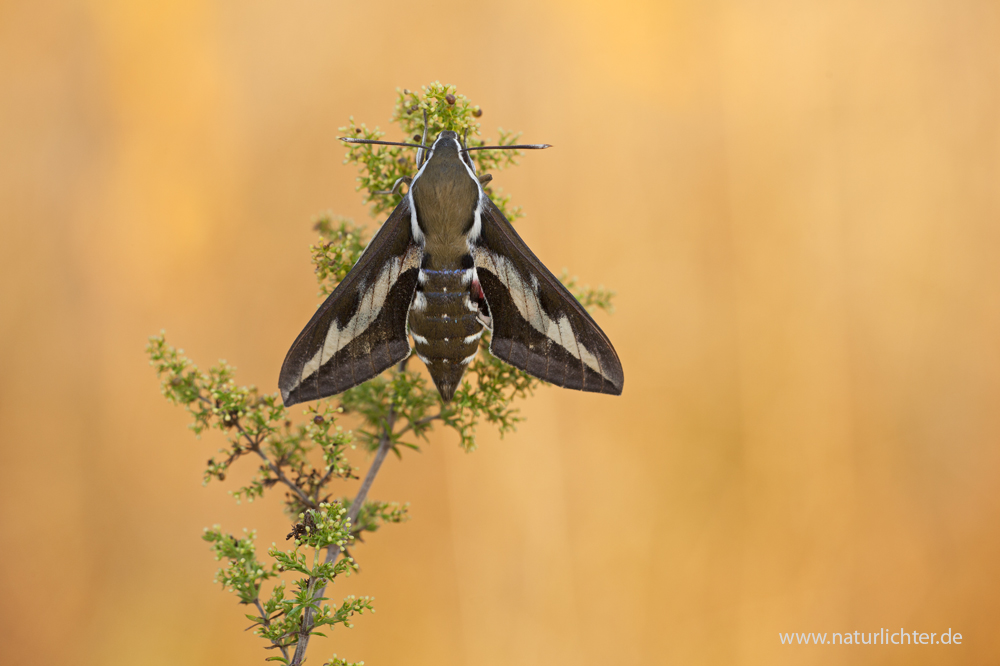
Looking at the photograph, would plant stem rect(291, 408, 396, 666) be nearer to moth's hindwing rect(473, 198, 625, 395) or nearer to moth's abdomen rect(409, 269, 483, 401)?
moth's abdomen rect(409, 269, 483, 401)

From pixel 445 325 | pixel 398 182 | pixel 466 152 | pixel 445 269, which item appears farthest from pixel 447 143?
pixel 445 325

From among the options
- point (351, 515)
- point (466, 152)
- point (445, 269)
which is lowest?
point (351, 515)

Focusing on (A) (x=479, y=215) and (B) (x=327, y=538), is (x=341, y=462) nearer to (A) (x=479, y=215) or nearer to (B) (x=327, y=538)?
(B) (x=327, y=538)

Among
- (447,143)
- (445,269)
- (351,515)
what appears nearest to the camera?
(351,515)

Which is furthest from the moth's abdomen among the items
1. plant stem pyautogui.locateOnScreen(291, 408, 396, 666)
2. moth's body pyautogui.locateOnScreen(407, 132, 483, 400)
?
plant stem pyautogui.locateOnScreen(291, 408, 396, 666)

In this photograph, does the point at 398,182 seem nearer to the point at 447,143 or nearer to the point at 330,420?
the point at 447,143

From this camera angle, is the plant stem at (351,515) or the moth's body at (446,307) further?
the moth's body at (446,307)

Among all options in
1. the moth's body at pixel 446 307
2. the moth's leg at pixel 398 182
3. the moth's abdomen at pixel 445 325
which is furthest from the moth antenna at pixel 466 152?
the moth's abdomen at pixel 445 325

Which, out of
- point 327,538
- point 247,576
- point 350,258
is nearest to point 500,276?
point 350,258

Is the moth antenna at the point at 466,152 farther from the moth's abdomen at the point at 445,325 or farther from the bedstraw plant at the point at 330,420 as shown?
the moth's abdomen at the point at 445,325
